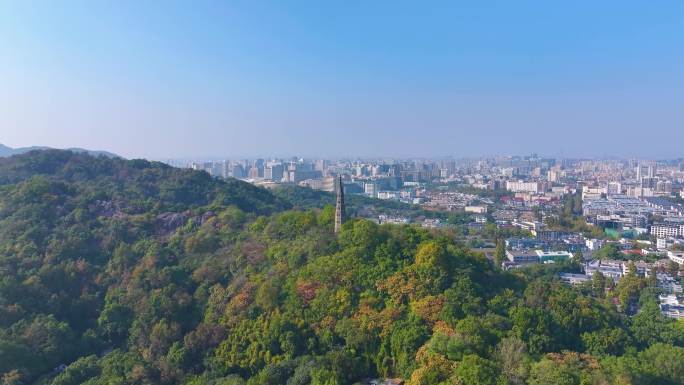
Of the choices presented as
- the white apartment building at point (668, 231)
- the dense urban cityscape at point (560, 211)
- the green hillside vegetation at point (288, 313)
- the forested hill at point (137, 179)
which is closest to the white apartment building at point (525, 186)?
the dense urban cityscape at point (560, 211)

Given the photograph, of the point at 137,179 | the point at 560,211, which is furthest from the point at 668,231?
the point at 137,179

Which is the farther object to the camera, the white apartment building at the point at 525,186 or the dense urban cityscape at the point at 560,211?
the white apartment building at the point at 525,186

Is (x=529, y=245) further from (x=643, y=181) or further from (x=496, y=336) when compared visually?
(x=643, y=181)

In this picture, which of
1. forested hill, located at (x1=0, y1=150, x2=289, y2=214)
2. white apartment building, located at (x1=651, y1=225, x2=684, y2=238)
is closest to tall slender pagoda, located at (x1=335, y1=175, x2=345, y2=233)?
forested hill, located at (x1=0, y1=150, x2=289, y2=214)

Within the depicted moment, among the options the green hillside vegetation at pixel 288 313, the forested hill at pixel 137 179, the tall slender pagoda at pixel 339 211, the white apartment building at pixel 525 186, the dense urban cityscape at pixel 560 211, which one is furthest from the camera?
the white apartment building at pixel 525 186

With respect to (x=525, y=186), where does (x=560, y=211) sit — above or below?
below

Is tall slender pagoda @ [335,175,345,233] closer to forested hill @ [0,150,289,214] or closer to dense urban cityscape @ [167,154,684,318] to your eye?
dense urban cityscape @ [167,154,684,318]

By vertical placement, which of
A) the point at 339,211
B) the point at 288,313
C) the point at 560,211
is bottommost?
the point at 560,211

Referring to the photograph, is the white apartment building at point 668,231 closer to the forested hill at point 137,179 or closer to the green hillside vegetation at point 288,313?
the green hillside vegetation at point 288,313

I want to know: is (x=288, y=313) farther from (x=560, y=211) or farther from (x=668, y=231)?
(x=560, y=211)
